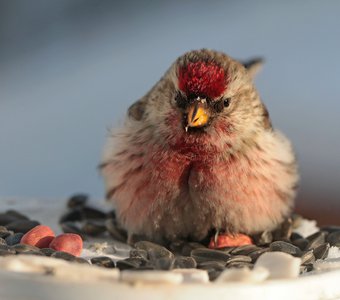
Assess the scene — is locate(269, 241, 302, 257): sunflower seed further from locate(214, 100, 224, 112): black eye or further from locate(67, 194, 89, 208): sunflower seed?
locate(67, 194, 89, 208): sunflower seed

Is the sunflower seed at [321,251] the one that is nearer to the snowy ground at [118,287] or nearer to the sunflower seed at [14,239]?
the snowy ground at [118,287]

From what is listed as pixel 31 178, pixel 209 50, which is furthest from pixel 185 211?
pixel 31 178

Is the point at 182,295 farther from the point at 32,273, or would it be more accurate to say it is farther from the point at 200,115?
the point at 200,115

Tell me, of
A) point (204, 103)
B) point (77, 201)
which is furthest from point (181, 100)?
point (77, 201)

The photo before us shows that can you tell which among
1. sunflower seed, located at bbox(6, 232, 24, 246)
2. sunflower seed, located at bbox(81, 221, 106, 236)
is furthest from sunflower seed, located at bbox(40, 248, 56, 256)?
sunflower seed, located at bbox(81, 221, 106, 236)

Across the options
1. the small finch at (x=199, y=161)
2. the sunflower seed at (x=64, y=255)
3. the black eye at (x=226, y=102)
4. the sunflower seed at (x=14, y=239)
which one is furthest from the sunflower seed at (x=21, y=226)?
the black eye at (x=226, y=102)

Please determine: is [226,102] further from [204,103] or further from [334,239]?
[334,239]

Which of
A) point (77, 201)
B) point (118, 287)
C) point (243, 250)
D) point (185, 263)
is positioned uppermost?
point (77, 201)
